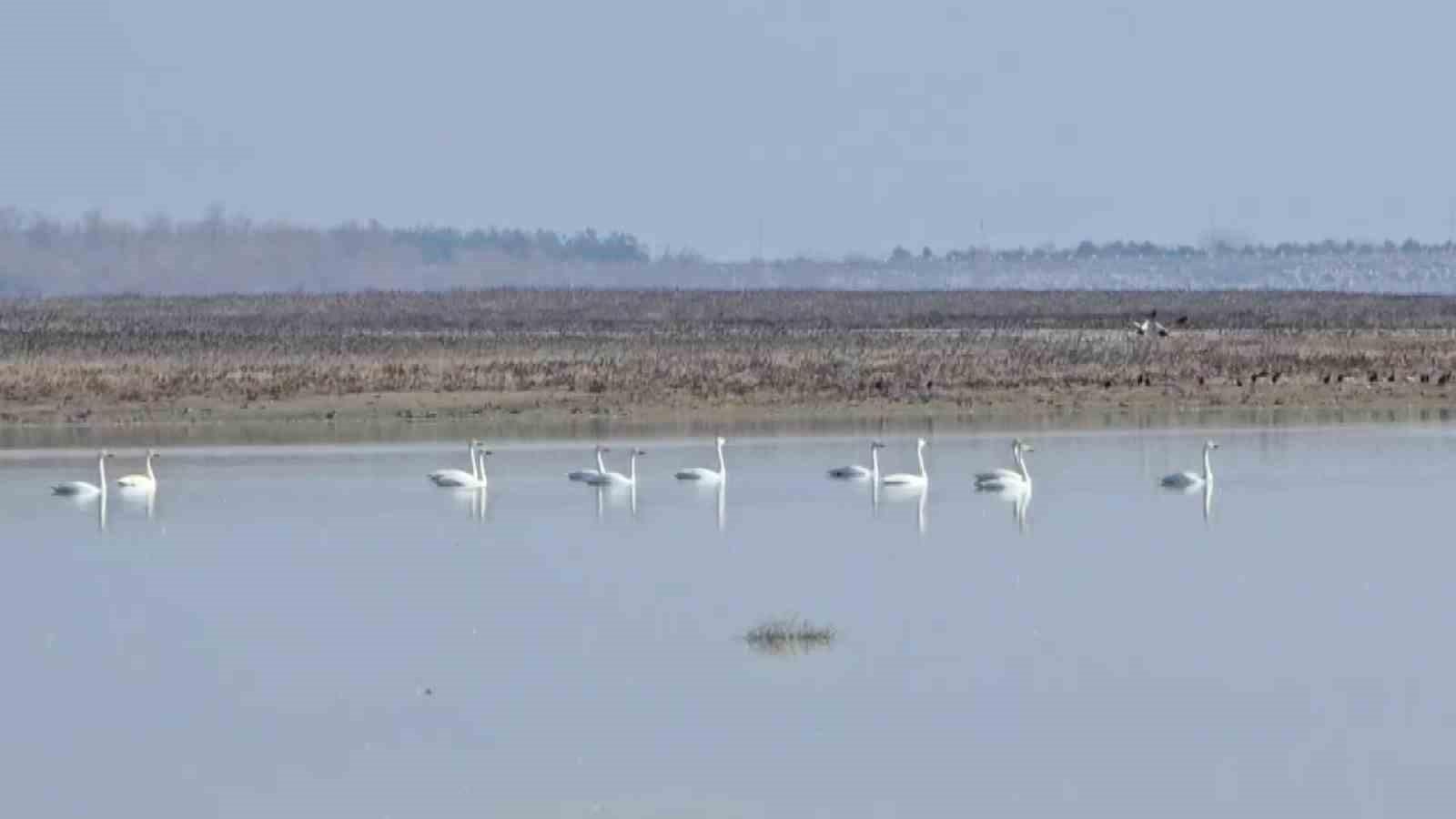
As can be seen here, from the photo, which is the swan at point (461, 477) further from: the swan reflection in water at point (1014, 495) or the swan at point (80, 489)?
the swan reflection in water at point (1014, 495)

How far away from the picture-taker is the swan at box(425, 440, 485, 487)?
28.7m

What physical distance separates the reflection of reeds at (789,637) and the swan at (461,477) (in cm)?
1070

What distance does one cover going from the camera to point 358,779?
14023 mm

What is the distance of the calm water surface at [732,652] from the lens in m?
13.9

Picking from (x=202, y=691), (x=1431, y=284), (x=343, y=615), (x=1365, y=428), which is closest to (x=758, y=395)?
(x=1365, y=428)

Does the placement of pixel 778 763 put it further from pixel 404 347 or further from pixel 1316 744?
pixel 404 347

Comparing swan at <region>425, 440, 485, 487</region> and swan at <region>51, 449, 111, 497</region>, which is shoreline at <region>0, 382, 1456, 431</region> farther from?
swan at <region>51, 449, 111, 497</region>

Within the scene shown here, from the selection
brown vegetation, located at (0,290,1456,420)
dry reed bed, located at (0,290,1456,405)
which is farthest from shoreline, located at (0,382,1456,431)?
dry reed bed, located at (0,290,1456,405)

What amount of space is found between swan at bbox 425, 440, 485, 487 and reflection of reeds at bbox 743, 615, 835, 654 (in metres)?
10.7

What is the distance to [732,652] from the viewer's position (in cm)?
1745

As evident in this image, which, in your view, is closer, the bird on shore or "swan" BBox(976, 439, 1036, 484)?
"swan" BBox(976, 439, 1036, 484)

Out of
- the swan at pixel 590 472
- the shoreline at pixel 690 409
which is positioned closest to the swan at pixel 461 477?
the swan at pixel 590 472

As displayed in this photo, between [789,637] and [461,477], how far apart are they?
11330 millimetres

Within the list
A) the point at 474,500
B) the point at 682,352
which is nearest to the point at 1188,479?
the point at 474,500
